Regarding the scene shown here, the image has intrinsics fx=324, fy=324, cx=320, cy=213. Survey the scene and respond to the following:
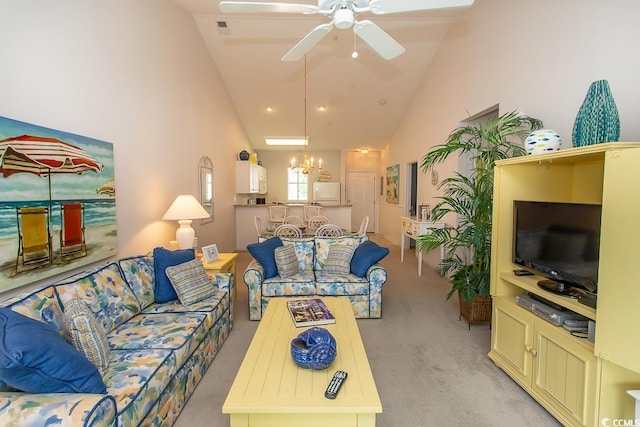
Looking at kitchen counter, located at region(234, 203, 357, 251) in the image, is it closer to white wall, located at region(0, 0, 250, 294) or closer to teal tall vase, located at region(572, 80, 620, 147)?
white wall, located at region(0, 0, 250, 294)

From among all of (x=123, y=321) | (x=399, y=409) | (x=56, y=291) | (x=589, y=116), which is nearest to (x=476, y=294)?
(x=399, y=409)

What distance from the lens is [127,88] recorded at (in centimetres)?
305

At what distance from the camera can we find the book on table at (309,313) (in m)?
2.30

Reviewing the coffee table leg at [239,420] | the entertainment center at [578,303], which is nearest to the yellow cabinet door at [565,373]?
the entertainment center at [578,303]

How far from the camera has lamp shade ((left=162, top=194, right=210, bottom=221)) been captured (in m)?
3.46

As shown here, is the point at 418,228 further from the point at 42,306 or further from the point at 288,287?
the point at 42,306

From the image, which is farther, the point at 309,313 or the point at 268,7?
the point at 309,313

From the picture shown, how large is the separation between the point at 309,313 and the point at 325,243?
1.53 meters

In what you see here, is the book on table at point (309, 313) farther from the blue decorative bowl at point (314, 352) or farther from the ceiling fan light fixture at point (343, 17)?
the ceiling fan light fixture at point (343, 17)

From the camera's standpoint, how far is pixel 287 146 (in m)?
9.28

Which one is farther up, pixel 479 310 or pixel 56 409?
pixel 56 409

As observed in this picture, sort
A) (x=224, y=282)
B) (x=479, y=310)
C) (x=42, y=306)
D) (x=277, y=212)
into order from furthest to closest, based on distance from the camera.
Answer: (x=277, y=212)
(x=479, y=310)
(x=224, y=282)
(x=42, y=306)

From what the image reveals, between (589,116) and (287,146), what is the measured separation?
7924 mm

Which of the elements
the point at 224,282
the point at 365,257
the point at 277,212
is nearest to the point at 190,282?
the point at 224,282
